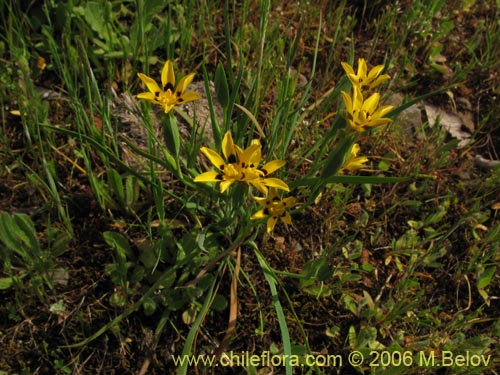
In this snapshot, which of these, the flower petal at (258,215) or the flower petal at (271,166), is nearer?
the flower petal at (271,166)

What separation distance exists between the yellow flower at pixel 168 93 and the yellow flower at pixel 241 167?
0.17 metres

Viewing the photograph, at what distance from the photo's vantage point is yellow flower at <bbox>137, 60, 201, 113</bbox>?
143cm

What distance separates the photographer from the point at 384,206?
220cm

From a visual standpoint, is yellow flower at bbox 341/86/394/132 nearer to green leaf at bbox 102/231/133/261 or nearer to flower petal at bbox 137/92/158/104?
flower petal at bbox 137/92/158/104

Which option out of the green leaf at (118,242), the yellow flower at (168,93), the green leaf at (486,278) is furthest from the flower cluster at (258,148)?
the green leaf at (486,278)

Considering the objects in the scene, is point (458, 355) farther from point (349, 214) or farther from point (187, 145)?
point (187, 145)

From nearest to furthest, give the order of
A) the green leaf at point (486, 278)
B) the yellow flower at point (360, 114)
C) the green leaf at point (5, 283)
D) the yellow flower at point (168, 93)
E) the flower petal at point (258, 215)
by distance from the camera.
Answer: the yellow flower at point (360, 114) → the yellow flower at point (168, 93) → the flower petal at point (258, 215) → the green leaf at point (5, 283) → the green leaf at point (486, 278)

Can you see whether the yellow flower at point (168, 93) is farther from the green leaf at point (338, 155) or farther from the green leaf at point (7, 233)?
the green leaf at point (7, 233)

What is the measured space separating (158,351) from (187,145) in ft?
2.51

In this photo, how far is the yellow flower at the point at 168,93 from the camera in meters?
1.43

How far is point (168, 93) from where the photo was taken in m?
1.52

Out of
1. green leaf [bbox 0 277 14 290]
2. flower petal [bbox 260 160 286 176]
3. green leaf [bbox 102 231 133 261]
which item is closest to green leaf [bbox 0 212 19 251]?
green leaf [bbox 0 277 14 290]

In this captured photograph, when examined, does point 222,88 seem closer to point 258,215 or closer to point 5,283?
point 258,215

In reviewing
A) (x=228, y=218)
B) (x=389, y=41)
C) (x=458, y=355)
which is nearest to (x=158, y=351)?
(x=228, y=218)
